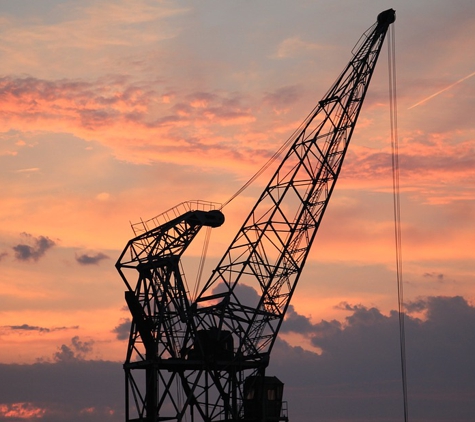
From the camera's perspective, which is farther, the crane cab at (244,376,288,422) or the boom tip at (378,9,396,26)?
the boom tip at (378,9,396,26)

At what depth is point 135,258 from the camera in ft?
293

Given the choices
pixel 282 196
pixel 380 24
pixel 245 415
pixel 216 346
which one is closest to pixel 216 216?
pixel 282 196

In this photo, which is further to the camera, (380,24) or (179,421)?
(380,24)

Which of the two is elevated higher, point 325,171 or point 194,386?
point 325,171

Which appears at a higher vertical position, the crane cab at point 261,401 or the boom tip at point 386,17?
the boom tip at point 386,17

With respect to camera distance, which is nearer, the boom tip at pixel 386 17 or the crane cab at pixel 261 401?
the crane cab at pixel 261 401

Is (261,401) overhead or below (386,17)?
below

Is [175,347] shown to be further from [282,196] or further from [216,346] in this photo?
[282,196]

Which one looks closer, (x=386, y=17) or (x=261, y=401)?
(x=261, y=401)

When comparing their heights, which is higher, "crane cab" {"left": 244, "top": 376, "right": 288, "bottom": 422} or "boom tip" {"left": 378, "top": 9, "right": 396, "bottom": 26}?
"boom tip" {"left": 378, "top": 9, "right": 396, "bottom": 26}

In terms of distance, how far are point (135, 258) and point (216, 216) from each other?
8.73 m

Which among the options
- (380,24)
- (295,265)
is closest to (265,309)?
(295,265)

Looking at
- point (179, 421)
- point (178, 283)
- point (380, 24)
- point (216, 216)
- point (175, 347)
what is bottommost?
point (179, 421)

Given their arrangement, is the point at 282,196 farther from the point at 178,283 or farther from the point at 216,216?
the point at 178,283
